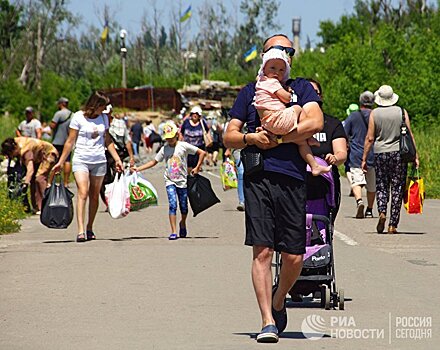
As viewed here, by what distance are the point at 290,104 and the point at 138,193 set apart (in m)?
7.84

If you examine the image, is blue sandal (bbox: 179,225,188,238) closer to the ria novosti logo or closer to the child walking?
the child walking

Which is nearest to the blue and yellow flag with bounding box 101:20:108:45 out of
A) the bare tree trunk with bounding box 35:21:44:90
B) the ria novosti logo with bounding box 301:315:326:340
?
the bare tree trunk with bounding box 35:21:44:90

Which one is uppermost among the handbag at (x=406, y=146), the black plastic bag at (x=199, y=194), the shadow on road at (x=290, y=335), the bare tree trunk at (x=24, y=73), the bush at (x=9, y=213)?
the bare tree trunk at (x=24, y=73)

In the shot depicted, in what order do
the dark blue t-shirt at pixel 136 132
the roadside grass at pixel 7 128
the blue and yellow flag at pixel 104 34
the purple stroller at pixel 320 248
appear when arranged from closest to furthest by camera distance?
the purple stroller at pixel 320 248 → the roadside grass at pixel 7 128 → the dark blue t-shirt at pixel 136 132 → the blue and yellow flag at pixel 104 34

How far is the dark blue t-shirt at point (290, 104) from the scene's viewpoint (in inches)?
309

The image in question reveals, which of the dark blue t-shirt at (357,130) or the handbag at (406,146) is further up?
the dark blue t-shirt at (357,130)

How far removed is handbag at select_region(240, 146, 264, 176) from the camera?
780 cm

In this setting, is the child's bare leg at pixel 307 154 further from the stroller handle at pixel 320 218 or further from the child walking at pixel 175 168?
the child walking at pixel 175 168

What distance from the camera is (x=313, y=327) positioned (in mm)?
8484

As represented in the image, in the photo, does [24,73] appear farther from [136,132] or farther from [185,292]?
[185,292]

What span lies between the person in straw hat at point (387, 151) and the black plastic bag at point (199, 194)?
2.16 meters

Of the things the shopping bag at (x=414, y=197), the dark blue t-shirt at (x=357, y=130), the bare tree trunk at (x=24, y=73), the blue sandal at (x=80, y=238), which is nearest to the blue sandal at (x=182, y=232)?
the blue sandal at (x=80, y=238)

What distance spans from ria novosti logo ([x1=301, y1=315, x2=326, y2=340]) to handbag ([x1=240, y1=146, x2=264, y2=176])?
3.90ft

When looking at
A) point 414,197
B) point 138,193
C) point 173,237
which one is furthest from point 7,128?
point 414,197
